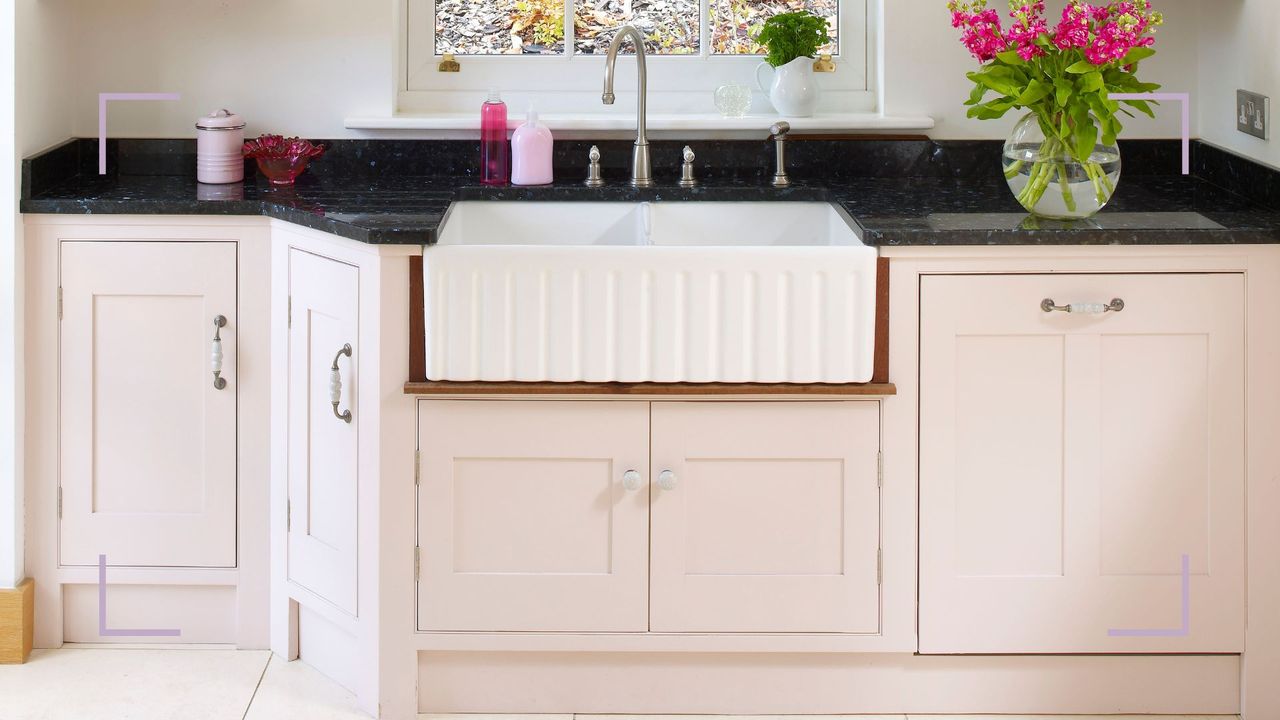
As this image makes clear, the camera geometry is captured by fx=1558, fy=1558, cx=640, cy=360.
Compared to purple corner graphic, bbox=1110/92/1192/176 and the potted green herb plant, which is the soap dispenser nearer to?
the potted green herb plant

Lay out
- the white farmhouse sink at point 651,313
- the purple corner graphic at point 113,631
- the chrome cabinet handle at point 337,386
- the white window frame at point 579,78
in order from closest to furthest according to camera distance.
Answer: the white farmhouse sink at point 651,313 → the chrome cabinet handle at point 337,386 → the purple corner graphic at point 113,631 → the white window frame at point 579,78

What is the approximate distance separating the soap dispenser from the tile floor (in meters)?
1.10

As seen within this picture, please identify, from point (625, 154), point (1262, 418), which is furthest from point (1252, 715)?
point (625, 154)

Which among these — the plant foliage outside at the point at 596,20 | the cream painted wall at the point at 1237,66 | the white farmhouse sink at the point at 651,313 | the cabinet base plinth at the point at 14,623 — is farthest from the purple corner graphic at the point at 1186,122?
the cabinet base plinth at the point at 14,623

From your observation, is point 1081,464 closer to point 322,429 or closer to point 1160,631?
point 1160,631

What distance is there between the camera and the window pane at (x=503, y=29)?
3.53 meters

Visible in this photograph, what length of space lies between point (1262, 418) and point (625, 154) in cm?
146

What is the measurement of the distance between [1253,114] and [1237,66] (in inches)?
6.8

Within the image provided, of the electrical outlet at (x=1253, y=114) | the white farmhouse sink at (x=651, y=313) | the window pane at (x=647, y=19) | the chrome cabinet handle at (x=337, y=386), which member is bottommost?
Answer: the chrome cabinet handle at (x=337, y=386)

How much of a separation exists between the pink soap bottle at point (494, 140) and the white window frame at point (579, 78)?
0.19 metres

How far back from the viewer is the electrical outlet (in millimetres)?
3016

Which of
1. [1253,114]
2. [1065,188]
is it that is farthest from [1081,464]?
[1253,114]

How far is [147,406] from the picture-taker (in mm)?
3021

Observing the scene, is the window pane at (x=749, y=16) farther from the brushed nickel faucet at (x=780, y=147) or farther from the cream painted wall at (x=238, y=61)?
the cream painted wall at (x=238, y=61)
